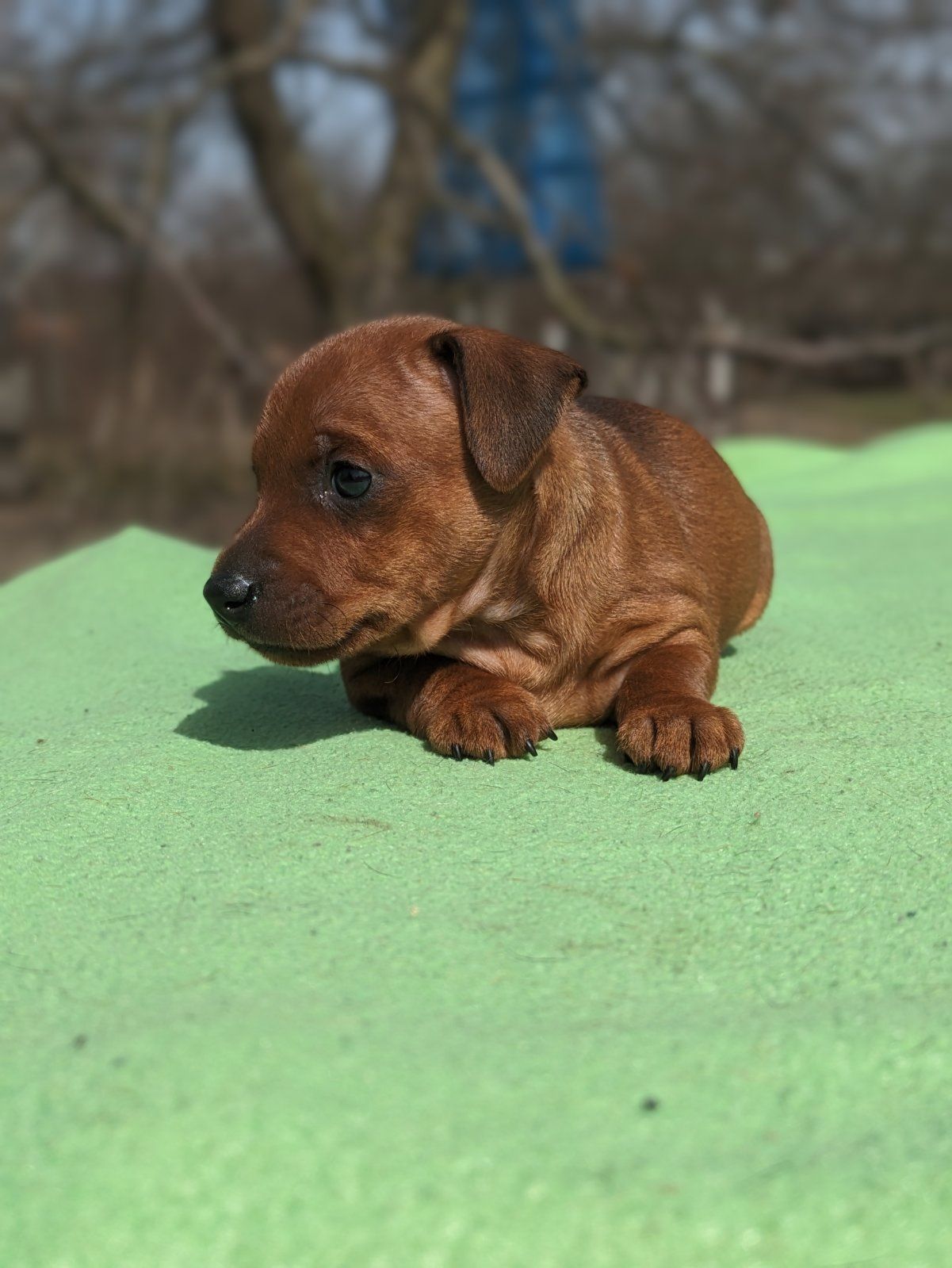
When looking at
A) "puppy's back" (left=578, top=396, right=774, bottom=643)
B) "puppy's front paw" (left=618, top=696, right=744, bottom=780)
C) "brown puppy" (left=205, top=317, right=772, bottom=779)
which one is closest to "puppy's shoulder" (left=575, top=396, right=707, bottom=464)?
"puppy's back" (left=578, top=396, right=774, bottom=643)

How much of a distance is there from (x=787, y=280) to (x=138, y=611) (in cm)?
898

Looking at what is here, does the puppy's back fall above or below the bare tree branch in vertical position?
above

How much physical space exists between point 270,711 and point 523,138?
8860 mm

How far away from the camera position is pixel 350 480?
11.1 ft

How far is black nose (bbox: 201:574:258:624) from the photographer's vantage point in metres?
3.26

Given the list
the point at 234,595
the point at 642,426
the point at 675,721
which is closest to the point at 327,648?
the point at 234,595

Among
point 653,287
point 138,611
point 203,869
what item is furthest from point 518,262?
point 203,869

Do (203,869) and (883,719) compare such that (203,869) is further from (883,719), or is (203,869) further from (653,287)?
(653,287)

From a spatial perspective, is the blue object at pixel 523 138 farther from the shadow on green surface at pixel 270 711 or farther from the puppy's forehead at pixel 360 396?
the puppy's forehead at pixel 360 396

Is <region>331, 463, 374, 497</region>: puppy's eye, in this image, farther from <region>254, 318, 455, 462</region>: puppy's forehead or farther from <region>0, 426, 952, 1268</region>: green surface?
<region>0, 426, 952, 1268</region>: green surface

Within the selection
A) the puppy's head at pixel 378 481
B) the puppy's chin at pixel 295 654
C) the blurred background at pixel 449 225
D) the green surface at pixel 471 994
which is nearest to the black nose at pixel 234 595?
the puppy's head at pixel 378 481

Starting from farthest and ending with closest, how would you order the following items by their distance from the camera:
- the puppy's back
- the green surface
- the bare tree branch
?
the bare tree branch < the puppy's back < the green surface

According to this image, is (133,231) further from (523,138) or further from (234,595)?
(234,595)

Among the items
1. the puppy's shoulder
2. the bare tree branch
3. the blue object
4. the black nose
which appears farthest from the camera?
the blue object
